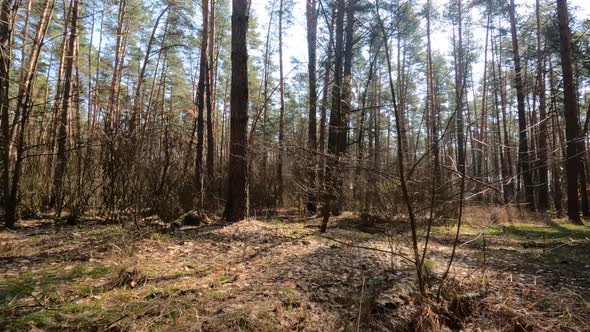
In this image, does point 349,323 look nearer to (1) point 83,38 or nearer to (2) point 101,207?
(2) point 101,207

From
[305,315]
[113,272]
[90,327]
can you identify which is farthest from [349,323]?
[113,272]

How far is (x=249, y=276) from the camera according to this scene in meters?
3.09

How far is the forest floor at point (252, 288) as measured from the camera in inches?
86.0

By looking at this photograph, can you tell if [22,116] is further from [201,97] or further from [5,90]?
[201,97]

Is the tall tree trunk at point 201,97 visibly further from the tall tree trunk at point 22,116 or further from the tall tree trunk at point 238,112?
the tall tree trunk at point 22,116

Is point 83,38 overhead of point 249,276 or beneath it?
overhead

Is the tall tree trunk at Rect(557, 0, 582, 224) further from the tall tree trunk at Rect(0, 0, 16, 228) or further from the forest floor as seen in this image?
the tall tree trunk at Rect(0, 0, 16, 228)

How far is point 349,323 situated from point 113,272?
6.72 ft

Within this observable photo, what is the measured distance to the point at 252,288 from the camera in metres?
2.74

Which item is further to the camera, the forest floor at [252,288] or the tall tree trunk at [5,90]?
the tall tree trunk at [5,90]

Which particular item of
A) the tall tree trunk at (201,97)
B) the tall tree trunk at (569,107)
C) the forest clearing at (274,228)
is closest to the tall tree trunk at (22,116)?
the forest clearing at (274,228)

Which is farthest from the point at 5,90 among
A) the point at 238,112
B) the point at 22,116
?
the point at 238,112

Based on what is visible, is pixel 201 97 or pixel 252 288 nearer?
pixel 252 288

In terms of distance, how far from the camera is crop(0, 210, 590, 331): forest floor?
218 cm
